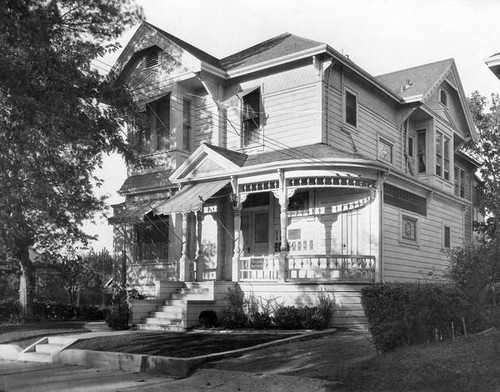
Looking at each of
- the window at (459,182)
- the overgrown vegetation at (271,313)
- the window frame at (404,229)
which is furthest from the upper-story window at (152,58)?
the window at (459,182)

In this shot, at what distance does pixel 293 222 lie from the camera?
19031 mm

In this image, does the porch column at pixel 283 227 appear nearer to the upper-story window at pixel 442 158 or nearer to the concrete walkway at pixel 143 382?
the concrete walkway at pixel 143 382

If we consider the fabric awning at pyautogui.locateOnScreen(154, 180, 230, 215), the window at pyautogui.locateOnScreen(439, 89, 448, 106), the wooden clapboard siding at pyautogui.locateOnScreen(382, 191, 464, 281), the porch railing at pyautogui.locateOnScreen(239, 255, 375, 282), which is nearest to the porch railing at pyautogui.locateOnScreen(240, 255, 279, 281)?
the porch railing at pyautogui.locateOnScreen(239, 255, 375, 282)

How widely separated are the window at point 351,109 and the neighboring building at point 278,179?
0.06 metres

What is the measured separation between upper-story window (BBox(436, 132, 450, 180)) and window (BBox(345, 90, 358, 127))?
223 inches

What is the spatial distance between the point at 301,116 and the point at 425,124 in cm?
765

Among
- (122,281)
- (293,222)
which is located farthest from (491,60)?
(122,281)

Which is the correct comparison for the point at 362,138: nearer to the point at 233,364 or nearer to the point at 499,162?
the point at 233,364

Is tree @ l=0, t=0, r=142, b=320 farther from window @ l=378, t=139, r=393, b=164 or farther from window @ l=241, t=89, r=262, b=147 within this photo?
window @ l=378, t=139, r=393, b=164

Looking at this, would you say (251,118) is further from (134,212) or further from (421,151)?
(421,151)

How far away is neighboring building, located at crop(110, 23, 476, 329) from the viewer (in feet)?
55.6

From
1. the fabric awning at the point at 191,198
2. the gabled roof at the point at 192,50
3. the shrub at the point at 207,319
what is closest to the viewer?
the shrub at the point at 207,319

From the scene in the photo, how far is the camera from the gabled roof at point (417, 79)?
75.0ft

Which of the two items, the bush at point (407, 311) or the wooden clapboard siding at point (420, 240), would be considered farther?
the wooden clapboard siding at point (420, 240)
